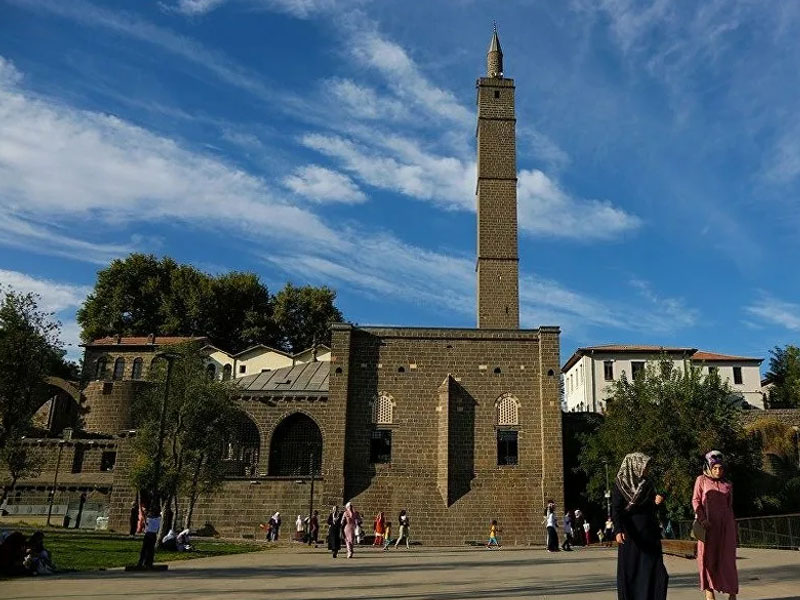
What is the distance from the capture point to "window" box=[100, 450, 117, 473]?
3931 cm

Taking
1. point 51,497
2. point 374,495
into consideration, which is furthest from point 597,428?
point 51,497

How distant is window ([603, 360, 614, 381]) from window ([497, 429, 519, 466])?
68.3ft

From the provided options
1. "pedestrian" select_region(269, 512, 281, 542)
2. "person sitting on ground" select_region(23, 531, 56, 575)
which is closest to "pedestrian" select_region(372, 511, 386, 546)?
"pedestrian" select_region(269, 512, 281, 542)

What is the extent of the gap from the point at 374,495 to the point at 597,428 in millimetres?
11270

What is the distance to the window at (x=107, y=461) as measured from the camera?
3931cm

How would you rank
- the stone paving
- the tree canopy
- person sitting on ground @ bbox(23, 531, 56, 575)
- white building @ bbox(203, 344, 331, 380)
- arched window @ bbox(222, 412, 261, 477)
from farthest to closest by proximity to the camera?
the tree canopy → white building @ bbox(203, 344, 331, 380) → arched window @ bbox(222, 412, 261, 477) → person sitting on ground @ bbox(23, 531, 56, 575) → the stone paving

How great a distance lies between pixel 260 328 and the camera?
58812mm

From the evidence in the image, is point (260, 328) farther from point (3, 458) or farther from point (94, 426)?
point (3, 458)

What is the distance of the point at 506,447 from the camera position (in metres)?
28.3

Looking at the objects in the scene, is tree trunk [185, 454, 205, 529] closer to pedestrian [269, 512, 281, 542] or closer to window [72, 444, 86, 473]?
pedestrian [269, 512, 281, 542]

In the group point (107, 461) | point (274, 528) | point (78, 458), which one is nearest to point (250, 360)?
point (107, 461)

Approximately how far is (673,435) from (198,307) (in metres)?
40.5

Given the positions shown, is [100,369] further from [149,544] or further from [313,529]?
[149,544]

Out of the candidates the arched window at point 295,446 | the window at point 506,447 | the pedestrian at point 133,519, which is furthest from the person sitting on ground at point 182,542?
the arched window at point 295,446
